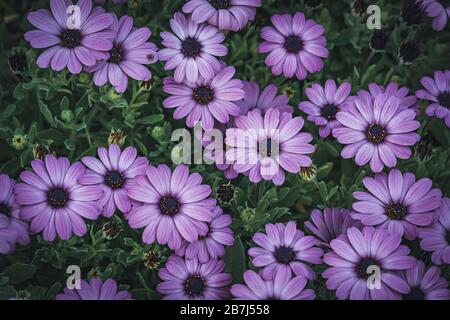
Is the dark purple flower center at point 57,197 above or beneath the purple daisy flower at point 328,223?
above

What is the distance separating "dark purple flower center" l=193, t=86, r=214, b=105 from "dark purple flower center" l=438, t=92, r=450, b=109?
2.17 feet

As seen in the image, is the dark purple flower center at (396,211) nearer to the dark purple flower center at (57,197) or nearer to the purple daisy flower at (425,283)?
the purple daisy flower at (425,283)

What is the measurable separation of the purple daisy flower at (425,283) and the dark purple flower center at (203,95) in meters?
0.68

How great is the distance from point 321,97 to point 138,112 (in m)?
0.52

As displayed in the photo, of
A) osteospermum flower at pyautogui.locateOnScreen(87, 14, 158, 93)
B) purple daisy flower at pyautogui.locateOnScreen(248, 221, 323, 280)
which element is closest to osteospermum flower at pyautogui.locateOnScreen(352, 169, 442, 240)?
purple daisy flower at pyautogui.locateOnScreen(248, 221, 323, 280)

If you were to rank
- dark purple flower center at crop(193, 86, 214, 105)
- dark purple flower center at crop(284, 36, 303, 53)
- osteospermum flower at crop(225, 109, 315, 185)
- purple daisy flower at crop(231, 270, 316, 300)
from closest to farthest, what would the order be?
purple daisy flower at crop(231, 270, 316, 300), osteospermum flower at crop(225, 109, 315, 185), dark purple flower center at crop(193, 86, 214, 105), dark purple flower center at crop(284, 36, 303, 53)

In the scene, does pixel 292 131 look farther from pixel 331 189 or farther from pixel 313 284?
pixel 313 284

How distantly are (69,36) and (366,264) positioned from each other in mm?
987

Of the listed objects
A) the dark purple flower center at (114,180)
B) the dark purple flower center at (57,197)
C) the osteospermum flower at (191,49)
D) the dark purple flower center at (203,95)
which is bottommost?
the dark purple flower center at (57,197)

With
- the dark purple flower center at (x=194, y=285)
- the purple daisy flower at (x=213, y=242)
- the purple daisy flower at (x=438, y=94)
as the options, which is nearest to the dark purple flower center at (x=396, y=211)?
the purple daisy flower at (x=438, y=94)

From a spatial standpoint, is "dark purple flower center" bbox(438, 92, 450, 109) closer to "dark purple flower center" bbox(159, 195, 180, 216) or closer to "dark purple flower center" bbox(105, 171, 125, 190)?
"dark purple flower center" bbox(159, 195, 180, 216)

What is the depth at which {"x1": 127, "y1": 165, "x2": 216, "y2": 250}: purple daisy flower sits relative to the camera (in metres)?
1.64

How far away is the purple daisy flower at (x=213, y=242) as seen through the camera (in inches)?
65.6

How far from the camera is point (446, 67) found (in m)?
2.11
